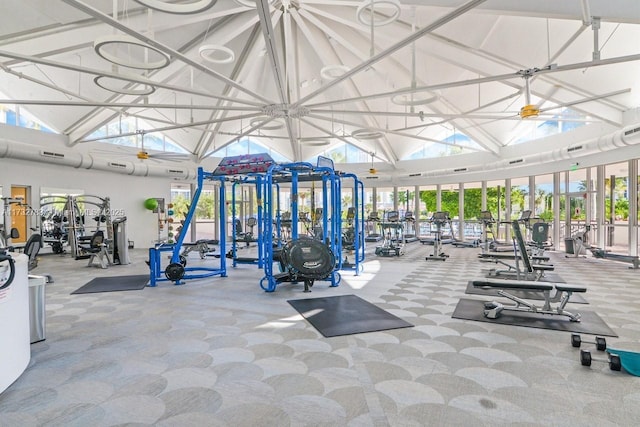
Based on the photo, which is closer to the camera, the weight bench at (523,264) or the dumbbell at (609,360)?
the dumbbell at (609,360)

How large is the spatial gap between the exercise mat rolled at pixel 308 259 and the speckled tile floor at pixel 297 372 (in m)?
1.00

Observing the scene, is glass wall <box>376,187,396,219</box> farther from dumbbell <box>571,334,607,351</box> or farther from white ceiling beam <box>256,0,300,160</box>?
dumbbell <box>571,334,607,351</box>

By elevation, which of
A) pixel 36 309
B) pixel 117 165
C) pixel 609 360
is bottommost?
pixel 609 360

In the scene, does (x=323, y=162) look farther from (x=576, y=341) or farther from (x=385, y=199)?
(x=385, y=199)

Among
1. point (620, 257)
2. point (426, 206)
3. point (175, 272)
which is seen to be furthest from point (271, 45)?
point (426, 206)

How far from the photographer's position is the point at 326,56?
34.6 ft

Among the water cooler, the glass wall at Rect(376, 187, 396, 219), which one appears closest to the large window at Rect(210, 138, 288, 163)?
the glass wall at Rect(376, 187, 396, 219)

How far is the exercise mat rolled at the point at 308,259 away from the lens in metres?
6.18

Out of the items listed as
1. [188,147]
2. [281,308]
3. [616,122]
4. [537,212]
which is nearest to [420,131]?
[537,212]

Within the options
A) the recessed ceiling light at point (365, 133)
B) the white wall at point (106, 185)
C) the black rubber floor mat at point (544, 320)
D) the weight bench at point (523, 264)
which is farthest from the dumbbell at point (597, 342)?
the white wall at point (106, 185)

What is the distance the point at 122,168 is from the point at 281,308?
34.7 feet

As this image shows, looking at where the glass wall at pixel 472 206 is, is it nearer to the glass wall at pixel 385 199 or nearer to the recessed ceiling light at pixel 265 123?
the glass wall at pixel 385 199

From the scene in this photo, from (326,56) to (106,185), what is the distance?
9.19 m

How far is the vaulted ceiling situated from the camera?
19.3 feet
